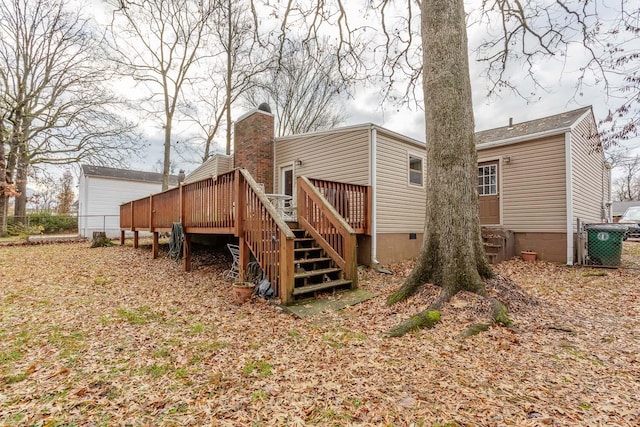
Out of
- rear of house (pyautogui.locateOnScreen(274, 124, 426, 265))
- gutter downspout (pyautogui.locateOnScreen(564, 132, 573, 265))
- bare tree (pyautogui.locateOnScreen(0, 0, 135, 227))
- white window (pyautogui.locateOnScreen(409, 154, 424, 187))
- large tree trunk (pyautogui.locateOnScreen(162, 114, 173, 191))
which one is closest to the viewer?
rear of house (pyautogui.locateOnScreen(274, 124, 426, 265))

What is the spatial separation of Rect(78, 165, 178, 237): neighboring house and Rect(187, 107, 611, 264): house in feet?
42.3

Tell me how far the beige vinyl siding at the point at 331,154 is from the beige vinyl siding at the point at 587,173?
589cm

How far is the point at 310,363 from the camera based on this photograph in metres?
2.91

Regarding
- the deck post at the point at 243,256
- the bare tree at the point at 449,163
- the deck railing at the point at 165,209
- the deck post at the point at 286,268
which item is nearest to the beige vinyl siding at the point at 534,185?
the bare tree at the point at 449,163

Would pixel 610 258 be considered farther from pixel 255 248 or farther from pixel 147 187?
pixel 147 187

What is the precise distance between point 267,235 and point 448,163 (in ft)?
9.77

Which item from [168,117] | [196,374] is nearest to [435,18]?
[196,374]

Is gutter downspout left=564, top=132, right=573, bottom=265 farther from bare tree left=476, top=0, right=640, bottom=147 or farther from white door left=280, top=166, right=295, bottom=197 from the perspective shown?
white door left=280, top=166, right=295, bottom=197

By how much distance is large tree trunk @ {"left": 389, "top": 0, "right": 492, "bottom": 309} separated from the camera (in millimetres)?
4324

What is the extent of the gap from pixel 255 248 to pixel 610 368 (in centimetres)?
453

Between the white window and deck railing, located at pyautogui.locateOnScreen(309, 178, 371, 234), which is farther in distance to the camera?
the white window

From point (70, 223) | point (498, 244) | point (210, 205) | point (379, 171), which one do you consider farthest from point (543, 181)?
point (70, 223)

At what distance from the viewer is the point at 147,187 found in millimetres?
21750

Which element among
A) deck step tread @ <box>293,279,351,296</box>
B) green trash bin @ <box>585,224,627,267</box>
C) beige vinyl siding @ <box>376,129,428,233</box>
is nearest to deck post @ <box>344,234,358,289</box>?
deck step tread @ <box>293,279,351,296</box>
